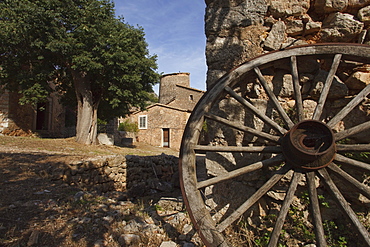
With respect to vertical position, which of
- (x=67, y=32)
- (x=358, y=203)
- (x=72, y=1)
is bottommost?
(x=358, y=203)

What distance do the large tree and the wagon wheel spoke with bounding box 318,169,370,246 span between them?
8.71 metres

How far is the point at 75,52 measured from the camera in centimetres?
896

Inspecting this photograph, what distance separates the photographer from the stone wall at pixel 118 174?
4621 mm

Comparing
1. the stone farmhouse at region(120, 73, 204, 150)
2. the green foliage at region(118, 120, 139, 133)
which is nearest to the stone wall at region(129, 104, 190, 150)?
the stone farmhouse at region(120, 73, 204, 150)

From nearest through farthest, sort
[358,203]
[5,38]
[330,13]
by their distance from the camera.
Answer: [358,203]
[330,13]
[5,38]

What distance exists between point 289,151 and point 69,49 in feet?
30.0

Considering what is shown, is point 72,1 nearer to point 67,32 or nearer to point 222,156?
point 67,32

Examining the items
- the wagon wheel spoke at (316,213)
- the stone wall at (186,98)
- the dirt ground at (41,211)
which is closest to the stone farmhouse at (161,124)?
the stone wall at (186,98)

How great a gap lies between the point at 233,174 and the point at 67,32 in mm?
9738

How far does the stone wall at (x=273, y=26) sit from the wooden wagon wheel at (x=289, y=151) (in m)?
0.33

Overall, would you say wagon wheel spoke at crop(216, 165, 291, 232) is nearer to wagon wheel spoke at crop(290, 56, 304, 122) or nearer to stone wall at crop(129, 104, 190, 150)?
wagon wheel spoke at crop(290, 56, 304, 122)

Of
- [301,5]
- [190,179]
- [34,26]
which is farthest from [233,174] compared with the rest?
[34,26]

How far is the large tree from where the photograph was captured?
8.50 m

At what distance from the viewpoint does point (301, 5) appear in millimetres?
2654
